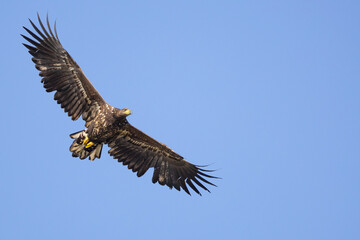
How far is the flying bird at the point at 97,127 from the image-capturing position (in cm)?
1759

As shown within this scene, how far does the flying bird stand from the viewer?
17.6 m

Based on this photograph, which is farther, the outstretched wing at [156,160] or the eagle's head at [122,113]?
the outstretched wing at [156,160]

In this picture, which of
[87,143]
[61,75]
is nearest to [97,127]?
[87,143]

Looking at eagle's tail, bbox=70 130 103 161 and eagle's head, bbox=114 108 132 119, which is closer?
eagle's head, bbox=114 108 132 119

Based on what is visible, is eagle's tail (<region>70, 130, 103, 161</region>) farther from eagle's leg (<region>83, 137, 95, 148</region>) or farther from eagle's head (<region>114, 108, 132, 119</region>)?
eagle's head (<region>114, 108, 132, 119</region>)

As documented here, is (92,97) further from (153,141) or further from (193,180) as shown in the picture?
(193,180)

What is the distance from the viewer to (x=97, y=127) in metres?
17.9

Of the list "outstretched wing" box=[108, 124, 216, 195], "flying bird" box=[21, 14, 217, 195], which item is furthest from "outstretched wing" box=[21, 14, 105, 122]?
"outstretched wing" box=[108, 124, 216, 195]

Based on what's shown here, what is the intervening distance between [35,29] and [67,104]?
8.35ft

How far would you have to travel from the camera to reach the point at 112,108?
18.0 metres

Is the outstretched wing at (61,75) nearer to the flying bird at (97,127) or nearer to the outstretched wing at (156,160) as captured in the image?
the flying bird at (97,127)

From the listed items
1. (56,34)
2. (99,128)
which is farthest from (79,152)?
(56,34)

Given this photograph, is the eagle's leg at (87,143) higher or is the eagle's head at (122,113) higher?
the eagle's head at (122,113)

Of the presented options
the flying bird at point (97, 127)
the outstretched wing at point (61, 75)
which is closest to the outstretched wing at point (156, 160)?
the flying bird at point (97, 127)
